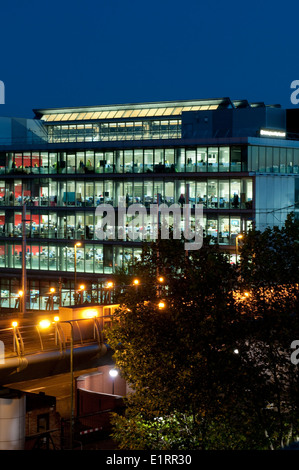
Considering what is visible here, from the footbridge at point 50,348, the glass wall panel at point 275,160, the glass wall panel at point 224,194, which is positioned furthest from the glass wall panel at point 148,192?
the footbridge at point 50,348

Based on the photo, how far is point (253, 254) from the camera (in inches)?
1165

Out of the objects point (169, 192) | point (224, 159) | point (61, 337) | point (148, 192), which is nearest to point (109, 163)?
point (148, 192)

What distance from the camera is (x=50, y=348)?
117ft

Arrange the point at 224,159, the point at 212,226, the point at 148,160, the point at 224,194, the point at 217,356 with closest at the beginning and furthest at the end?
the point at 217,356, the point at 224,159, the point at 224,194, the point at 212,226, the point at 148,160

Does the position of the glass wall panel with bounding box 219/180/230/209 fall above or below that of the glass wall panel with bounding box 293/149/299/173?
below

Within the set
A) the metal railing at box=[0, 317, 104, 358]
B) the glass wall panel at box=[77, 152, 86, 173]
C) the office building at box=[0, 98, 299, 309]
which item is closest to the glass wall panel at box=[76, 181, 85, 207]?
the office building at box=[0, 98, 299, 309]

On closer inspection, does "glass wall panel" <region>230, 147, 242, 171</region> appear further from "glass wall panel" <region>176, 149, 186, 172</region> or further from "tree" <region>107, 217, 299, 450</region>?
"tree" <region>107, 217, 299, 450</region>

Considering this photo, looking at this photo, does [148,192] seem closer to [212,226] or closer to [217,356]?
[212,226]

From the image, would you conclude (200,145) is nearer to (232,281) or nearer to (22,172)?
(22,172)

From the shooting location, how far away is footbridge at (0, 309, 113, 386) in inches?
1281

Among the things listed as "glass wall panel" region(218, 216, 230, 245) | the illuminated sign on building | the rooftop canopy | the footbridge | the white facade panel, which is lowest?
the footbridge

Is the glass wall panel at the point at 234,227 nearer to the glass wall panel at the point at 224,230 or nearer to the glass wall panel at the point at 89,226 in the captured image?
the glass wall panel at the point at 224,230

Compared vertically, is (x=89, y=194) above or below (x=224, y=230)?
above

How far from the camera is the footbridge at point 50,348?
3253 cm
